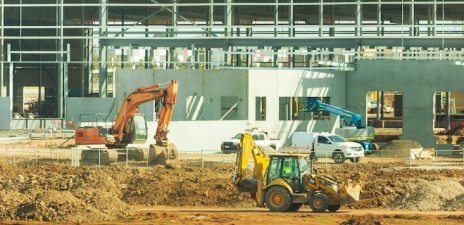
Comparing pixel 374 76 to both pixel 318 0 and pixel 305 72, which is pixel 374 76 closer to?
pixel 305 72

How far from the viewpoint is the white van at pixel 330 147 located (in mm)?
51375

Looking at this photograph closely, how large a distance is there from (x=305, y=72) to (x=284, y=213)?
32.9m

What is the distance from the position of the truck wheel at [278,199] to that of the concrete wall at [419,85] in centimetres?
3338

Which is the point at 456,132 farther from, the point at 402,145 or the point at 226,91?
the point at 226,91

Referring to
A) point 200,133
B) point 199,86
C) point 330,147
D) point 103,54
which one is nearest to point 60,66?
point 103,54

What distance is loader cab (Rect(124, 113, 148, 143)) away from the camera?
48.7 m

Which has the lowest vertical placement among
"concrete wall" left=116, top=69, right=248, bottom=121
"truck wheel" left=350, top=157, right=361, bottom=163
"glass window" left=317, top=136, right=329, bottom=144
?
"truck wheel" left=350, top=157, right=361, bottom=163

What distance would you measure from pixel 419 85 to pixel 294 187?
110 feet

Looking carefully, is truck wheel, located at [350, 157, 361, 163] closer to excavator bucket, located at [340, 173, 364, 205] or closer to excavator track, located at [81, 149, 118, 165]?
excavator track, located at [81, 149, 118, 165]

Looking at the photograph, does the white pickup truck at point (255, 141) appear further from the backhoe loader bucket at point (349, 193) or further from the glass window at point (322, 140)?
the backhoe loader bucket at point (349, 193)

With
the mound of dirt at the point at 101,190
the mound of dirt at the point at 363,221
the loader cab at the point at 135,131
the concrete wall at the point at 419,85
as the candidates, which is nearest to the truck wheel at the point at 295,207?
the mound of dirt at the point at 363,221

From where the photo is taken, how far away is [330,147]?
51875 mm

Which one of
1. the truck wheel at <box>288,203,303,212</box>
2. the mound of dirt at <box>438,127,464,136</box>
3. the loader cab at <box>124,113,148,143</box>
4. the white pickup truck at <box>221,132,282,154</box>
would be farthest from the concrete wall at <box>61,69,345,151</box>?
the truck wheel at <box>288,203,303,212</box>

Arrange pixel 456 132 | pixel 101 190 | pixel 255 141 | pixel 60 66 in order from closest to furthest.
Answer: pixel 101 190, pixel 255 141, pixel 60 66, pixel 456 132
